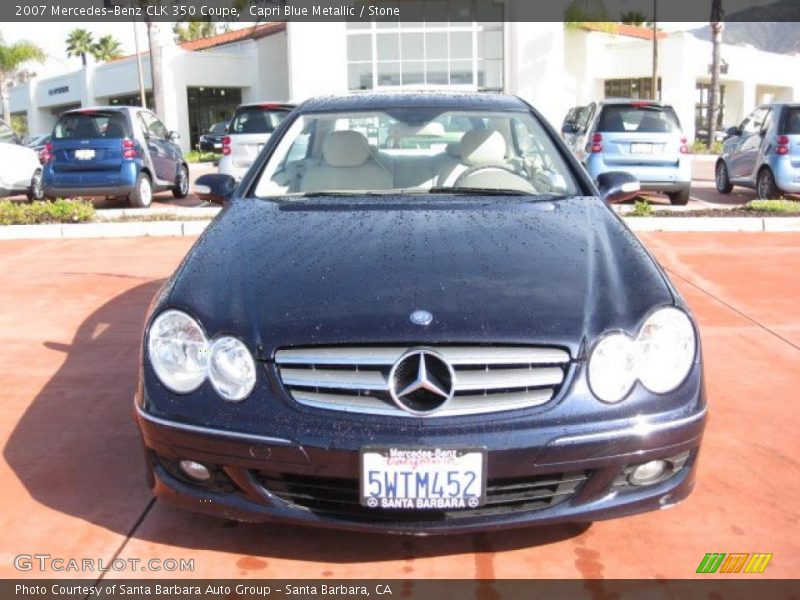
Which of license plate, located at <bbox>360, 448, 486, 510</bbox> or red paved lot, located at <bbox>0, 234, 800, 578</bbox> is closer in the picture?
license plate, located at <bbox>360, 448, 486, 510</bbox>

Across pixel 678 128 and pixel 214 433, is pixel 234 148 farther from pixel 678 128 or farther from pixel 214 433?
pixel 214 433

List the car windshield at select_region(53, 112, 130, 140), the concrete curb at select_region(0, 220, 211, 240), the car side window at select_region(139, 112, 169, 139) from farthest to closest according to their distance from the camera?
the car side window at select_region(139, 112, 169, 139), the car windshield at select_region(53, 112, 130, 140), the concrete curb at select_region(0, 220, 211, 240)

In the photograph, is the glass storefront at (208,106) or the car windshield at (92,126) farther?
the glass storefront at (208,106)

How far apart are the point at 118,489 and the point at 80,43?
5917 cm

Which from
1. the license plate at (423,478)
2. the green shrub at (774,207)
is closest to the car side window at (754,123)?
the green shrub at (774,207)

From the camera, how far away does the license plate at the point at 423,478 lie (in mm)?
2605

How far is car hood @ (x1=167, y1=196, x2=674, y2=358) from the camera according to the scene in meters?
2.77

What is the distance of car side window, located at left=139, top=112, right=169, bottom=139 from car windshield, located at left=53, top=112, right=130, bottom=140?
2.05 ft

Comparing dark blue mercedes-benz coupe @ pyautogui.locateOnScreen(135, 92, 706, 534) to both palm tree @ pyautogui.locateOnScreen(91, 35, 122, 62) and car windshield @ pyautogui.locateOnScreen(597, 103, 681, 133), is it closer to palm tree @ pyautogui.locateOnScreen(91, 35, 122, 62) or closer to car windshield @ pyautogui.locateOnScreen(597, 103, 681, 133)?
car windshield @ pyautogui.locateOnScreen(597, 103, 681, 133)

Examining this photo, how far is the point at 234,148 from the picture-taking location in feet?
43.0

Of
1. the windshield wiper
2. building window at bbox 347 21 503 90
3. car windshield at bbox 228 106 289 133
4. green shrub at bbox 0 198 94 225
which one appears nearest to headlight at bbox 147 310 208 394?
the windshield wiper

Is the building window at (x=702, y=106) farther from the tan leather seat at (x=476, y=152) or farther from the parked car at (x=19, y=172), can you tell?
the tan leather seat at (x=476, y=152)

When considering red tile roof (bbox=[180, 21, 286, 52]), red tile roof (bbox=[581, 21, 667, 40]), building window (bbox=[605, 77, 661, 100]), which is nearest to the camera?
red tile roof (bbox=[581, 21, 667, 40])

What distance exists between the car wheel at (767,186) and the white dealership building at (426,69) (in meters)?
6.56
